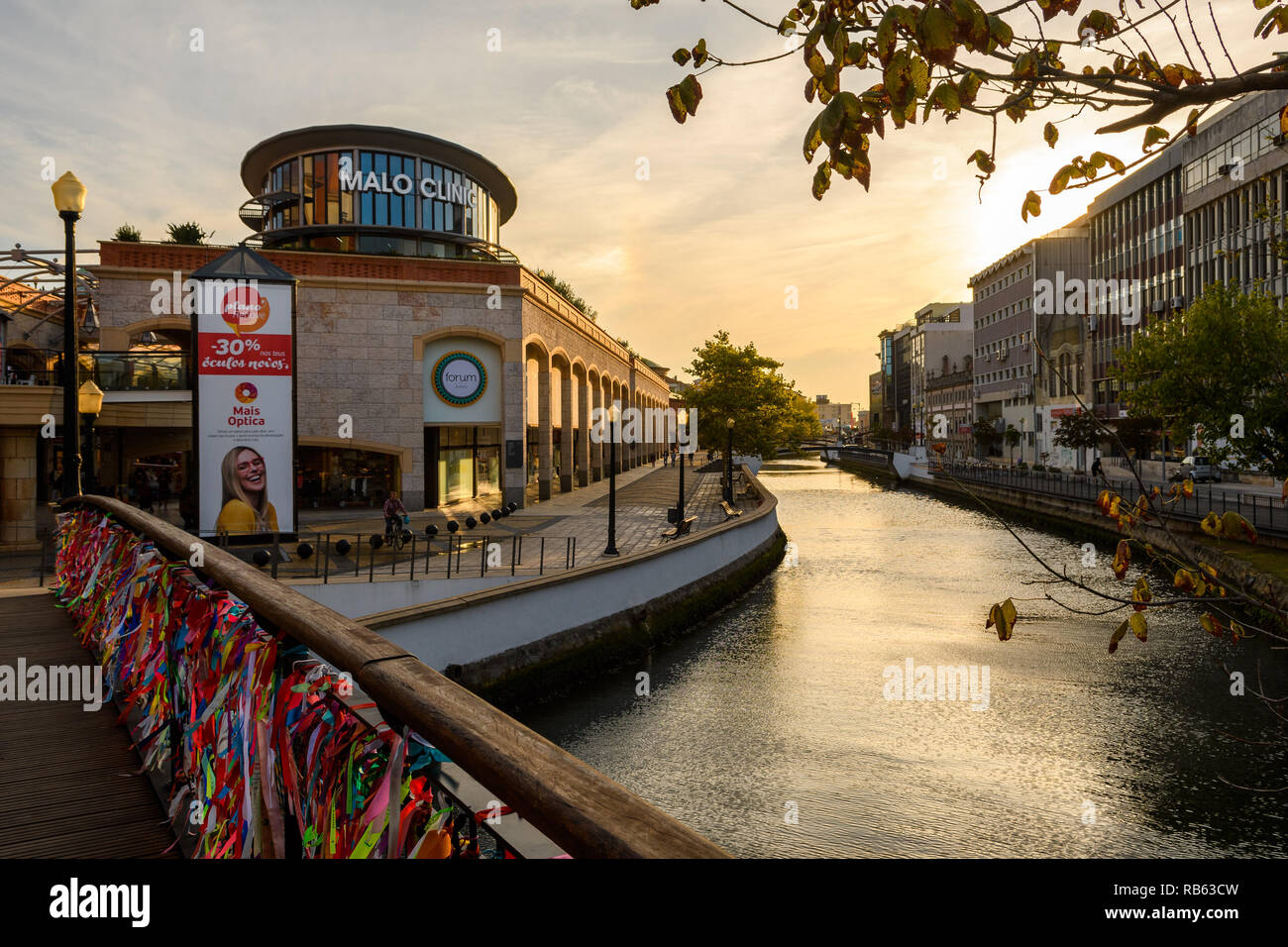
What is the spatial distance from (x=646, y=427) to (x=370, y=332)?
67.2 m

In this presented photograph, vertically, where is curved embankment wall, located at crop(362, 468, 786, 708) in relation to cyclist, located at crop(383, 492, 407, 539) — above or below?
below

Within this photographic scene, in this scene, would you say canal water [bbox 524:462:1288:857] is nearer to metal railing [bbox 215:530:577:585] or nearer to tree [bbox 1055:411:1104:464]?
metal railing [bbox 215:530:577:585]

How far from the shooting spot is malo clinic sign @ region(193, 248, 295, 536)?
58.9 feet

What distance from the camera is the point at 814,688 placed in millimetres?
17906

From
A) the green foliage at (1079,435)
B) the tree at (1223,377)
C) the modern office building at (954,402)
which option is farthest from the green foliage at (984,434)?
the tree at (1223,377)

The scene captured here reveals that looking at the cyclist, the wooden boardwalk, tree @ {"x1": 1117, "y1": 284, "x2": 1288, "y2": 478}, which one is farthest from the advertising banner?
tree @ {"x1": 1117, "y1": 284, "x2": 1288, "y2": 478}

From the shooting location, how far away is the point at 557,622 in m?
18.0

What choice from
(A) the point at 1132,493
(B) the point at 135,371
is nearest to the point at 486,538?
(B) the point at 135,371

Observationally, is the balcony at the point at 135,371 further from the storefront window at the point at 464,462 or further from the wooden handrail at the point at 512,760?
the wooden handrail at the point at 512,760

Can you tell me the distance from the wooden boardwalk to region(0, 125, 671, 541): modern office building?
23.6m

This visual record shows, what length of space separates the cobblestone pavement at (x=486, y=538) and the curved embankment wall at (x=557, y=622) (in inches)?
59.1
